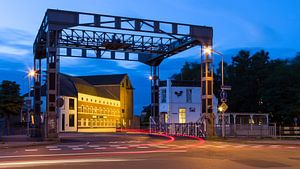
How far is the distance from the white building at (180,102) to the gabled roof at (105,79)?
27.7 meters

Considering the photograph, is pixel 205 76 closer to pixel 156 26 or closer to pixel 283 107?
pixel 156 26

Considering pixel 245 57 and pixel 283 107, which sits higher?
pixel 245 57

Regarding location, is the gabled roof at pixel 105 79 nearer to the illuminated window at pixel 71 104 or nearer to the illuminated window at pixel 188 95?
the illuminated window at pixel 71 104

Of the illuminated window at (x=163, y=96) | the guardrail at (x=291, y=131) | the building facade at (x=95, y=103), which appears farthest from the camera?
the building facade at (x=95, y=103)

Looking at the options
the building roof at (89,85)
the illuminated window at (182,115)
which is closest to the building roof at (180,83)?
the illuminated window at (182,115)

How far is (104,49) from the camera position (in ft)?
153

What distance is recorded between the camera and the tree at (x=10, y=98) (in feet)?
Result: 188

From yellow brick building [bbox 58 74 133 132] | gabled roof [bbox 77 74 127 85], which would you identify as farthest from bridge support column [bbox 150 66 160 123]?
gabled roof [bbox 77 74 127 85]

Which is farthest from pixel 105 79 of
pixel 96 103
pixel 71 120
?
pixel 71 120

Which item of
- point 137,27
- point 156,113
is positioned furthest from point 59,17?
point 156,113

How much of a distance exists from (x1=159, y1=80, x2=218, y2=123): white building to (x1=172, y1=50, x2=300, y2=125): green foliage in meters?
5.82

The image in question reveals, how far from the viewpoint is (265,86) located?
64438mm

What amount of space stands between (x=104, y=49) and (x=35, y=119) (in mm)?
9904

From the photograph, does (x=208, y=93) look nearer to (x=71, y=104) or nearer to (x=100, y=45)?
(x=100, y=45)
